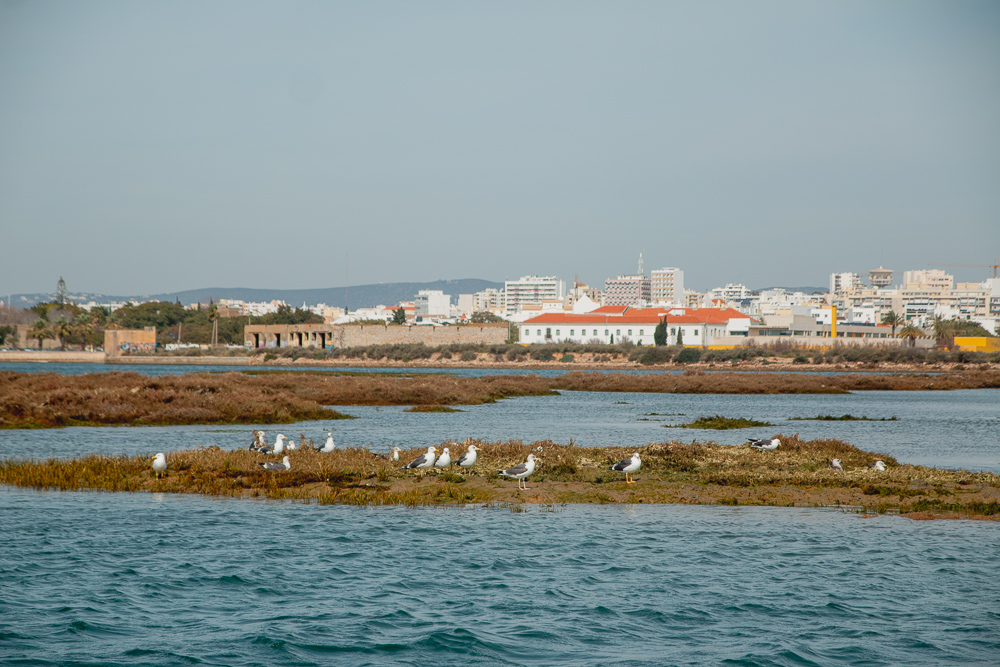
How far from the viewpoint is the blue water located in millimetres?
11141

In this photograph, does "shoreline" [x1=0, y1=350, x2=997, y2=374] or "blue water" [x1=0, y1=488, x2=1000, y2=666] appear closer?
"blue water" [x1=0, y1=488, x2=1000, y2=666]

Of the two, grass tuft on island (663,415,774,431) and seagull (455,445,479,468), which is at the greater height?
seagull (455,445,479,468)

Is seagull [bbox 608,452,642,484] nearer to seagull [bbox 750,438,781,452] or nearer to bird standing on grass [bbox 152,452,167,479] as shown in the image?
seagull [bbox 750,438,781,452]

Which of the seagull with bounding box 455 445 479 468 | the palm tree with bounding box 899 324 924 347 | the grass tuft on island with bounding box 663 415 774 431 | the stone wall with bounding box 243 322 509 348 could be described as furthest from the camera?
the stone wall with bounding box 243 322 509 348

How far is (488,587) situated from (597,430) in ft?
80.4

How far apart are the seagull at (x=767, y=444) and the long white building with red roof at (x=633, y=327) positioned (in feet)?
397

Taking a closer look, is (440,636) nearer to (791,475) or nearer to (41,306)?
(791,475)

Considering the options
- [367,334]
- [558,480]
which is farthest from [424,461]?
[367,334]

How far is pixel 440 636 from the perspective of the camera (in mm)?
11508

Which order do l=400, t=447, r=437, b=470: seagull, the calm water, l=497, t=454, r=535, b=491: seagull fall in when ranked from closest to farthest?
l=497, t=454, r=535, b=491: seagull, l=400, t=447, r=437, b=470: seagull, the calm water

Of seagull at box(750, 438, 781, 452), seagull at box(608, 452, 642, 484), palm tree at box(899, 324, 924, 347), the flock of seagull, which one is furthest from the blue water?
palm tree at box(899, 324, 924, 347)

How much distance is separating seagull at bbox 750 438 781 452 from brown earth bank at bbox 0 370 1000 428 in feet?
70.6

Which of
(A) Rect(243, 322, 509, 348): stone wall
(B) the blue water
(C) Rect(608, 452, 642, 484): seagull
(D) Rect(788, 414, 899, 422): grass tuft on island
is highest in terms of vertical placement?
(A) Rect(243, 322, 509, 348): stone wall

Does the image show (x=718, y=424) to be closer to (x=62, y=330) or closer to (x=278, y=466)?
(x=278, y=466)
